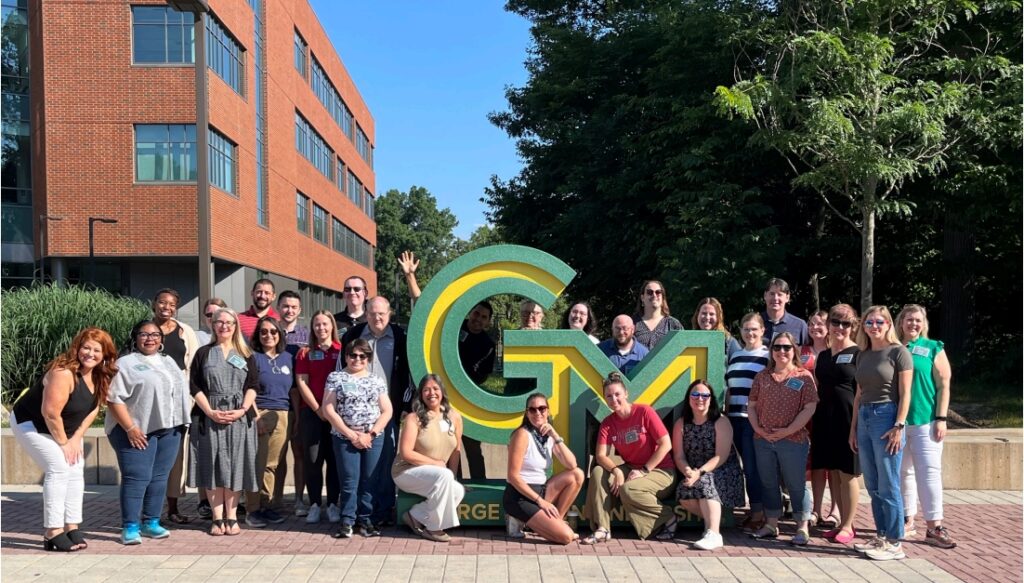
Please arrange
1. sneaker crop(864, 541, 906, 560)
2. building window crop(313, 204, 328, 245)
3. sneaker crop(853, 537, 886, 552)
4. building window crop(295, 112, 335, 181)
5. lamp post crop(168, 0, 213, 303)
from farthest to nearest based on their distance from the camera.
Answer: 1. building window crop(313, 204, 328, 245)
2. building window crop(295, 112, 335, 181)
3. lamp post crop(168, 0, 213, 303)
4. sneaker crop(853, 537, 886, 552)
5. sneaker crop(864, 541, 906, 560)

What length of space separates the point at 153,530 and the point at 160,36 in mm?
21212

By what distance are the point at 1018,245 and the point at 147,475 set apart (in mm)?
15629

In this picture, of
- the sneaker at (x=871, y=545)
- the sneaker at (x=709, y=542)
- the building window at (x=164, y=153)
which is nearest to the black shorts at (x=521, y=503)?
the sneaker at (x=709, y=542)

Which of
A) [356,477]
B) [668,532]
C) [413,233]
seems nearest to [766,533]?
[668,532]

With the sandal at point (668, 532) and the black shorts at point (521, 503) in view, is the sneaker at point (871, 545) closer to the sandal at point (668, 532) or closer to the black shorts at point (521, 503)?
the sandal at point (668, 532)

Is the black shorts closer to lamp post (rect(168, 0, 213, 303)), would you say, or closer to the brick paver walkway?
the brick paver walkway

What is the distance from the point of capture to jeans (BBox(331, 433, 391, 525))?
22.1 feet

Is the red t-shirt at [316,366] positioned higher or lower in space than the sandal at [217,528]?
higher

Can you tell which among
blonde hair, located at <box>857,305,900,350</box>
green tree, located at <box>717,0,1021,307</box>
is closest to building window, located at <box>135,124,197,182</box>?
green tree, located at <box>717,0,1021,307</box>

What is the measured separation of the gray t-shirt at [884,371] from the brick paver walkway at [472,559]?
1.14 m

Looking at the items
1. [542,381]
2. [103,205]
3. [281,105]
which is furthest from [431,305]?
[281,105]

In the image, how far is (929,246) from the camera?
18.4 metres

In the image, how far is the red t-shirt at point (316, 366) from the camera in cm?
719

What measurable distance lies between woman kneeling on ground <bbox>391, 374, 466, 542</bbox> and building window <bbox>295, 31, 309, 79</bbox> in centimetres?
3335
